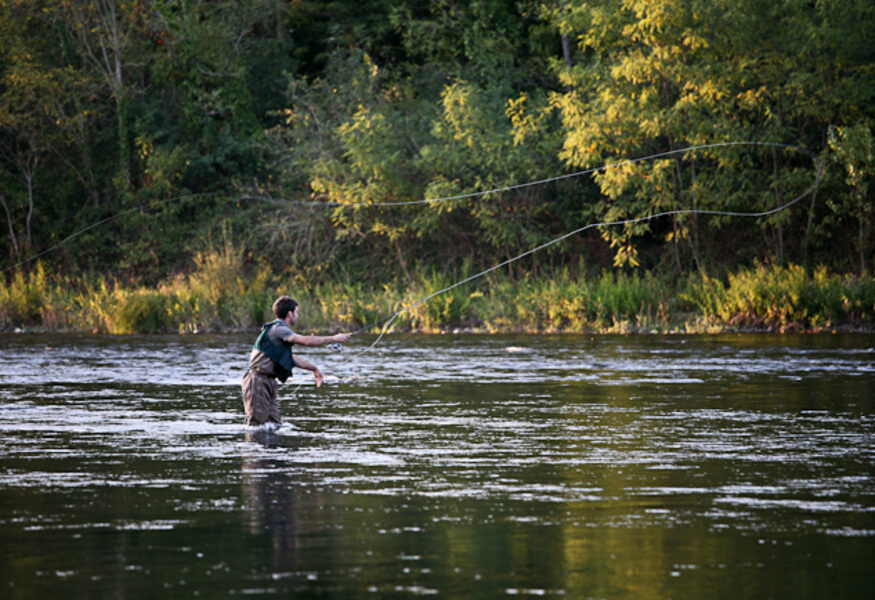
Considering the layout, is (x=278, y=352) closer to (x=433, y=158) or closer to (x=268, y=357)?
(x=268, y=357)

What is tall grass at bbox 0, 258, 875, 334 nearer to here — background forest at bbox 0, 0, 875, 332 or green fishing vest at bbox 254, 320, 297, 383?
background forest at bbox 0, 0, 875, 332

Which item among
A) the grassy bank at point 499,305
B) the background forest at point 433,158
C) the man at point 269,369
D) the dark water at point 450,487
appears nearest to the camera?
the dark water at point 450,487

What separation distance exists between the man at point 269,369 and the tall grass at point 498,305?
14238 millimetres

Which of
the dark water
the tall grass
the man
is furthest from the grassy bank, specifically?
the man

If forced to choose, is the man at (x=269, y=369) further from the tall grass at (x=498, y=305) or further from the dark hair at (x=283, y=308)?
the tall grass at (x=498, y=305)

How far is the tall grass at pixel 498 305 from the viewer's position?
79.6ft

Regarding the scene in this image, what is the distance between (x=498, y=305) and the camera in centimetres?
2688

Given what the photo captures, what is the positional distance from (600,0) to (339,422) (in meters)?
17.9

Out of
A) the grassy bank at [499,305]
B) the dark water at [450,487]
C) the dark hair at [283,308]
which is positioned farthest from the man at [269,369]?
the grassy bank at [499,305]

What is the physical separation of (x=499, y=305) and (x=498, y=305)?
36 millimetres

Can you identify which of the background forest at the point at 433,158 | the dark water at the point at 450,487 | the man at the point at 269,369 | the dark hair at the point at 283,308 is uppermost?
the background forest at the point at 433,158

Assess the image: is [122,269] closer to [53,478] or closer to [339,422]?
[339,422]

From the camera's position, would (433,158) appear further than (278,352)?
Yes

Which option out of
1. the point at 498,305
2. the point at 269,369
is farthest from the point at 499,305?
the point at 269,369
